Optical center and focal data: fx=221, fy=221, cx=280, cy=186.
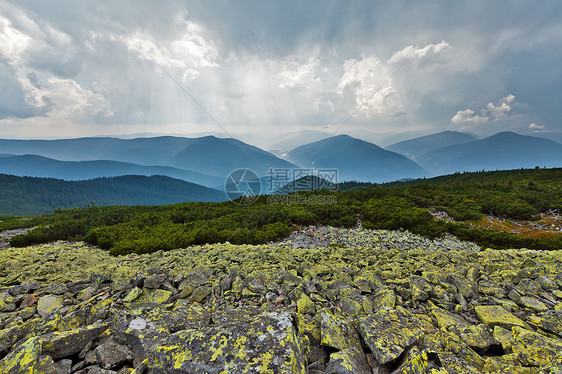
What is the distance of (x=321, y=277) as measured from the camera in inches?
230

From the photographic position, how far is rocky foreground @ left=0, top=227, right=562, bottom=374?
2.48 metres

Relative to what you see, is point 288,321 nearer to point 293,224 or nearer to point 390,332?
point 390,332

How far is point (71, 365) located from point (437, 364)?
14.1 ft

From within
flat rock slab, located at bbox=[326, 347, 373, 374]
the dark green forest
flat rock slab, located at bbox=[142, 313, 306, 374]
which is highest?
flat rock slab, located at bbox=[142, 313, 306, 374]

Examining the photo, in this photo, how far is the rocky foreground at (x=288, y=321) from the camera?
2484 millimetres

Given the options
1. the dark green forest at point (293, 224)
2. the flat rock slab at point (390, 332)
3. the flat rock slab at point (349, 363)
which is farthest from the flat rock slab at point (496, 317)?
A: the dark green forest at point (293, 224)

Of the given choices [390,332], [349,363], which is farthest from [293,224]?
[349,363]

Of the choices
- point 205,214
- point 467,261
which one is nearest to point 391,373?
point 467,261

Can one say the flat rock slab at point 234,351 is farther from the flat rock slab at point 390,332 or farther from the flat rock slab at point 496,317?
the flat rock slab at point 496,317

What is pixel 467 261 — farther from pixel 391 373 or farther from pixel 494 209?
pixel 494 209

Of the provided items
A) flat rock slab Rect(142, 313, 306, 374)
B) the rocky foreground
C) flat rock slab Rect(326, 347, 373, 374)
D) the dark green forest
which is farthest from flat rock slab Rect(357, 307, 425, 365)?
the dark green forest

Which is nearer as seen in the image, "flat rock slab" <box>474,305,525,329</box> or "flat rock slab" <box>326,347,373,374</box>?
"flat rock slab" <box>326,347,373,374</box>

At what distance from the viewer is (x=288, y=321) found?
2.87 meters

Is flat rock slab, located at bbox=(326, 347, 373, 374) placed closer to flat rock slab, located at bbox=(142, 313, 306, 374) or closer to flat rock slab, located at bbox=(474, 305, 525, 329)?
flat rock slab, located at bbox=(142, 313, 306, 374)
